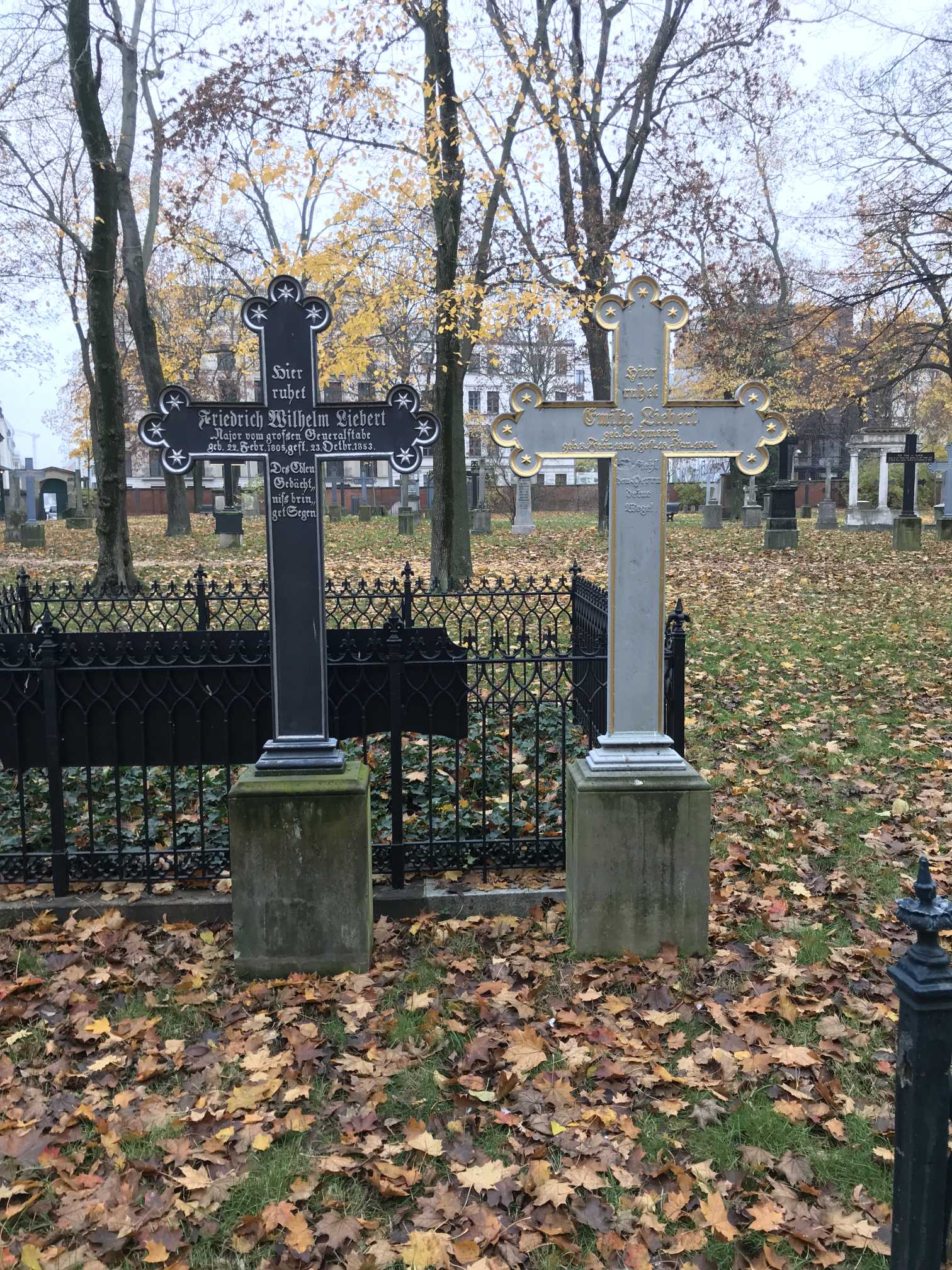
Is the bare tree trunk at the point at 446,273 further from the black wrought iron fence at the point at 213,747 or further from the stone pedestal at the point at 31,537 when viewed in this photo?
the stone pedestal at the point at 31,537

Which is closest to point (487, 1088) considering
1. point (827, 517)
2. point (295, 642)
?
point (295, 642)

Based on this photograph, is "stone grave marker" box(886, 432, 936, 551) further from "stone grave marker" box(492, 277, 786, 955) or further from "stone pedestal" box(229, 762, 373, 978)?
"stone pedestal" box(229, 762, 373, 978)

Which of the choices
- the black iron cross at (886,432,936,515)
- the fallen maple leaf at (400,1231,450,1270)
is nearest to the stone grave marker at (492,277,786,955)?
the fallen maple leaf at (400,1231,450,1270)

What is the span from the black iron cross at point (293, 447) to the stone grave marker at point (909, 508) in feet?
66.5

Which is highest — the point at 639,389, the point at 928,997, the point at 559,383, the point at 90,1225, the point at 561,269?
the point at 559,383

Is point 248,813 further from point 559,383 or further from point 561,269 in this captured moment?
point 559,383

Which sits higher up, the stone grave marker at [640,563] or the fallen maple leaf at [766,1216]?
the stone grave marker at [640,563]

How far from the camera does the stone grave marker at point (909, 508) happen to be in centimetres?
2220

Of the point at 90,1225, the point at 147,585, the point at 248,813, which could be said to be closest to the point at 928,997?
the point at 90,1225

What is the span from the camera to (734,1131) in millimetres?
3213

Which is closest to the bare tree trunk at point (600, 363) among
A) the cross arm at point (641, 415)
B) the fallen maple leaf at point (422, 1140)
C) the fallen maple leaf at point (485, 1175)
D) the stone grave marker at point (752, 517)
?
the stone grave marker at point (752, 517)

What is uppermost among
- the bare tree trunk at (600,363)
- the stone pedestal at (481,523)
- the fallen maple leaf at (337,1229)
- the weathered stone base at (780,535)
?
the bare tree trunk at (600,363)

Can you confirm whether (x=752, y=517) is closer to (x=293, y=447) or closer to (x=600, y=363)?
(x=600, y=363)

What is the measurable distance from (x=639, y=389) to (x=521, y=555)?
655 inches
